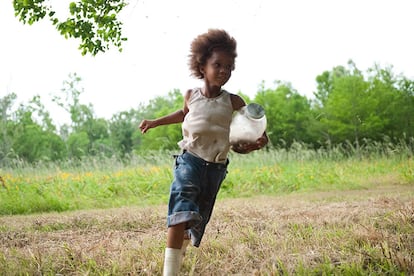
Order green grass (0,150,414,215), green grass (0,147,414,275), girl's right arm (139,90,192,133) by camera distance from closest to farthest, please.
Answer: green grass (0,147,414,275)
girl's right arm (139,90,192,133)
green grass (0,150,414,215)

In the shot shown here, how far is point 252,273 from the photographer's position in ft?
10.1

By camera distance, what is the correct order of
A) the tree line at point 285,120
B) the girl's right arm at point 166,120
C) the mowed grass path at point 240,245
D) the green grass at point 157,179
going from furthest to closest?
1. the tree line at point 285,120
2. the green grass at point 157,179
3. the girl's right arm at point 166,120
4. the mowed grass path at point 240,245

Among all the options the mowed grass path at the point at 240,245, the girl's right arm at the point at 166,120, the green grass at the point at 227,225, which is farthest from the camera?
the girl's right arm at the point at 166,120

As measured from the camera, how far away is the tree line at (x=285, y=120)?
15.2m

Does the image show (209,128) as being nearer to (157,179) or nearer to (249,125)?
(249,125)

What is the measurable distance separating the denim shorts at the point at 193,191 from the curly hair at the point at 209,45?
63cm

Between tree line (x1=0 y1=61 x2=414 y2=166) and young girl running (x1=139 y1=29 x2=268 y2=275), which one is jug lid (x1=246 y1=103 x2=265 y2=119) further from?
tree line (x1=0 y1=61 x2=414 y2=166)

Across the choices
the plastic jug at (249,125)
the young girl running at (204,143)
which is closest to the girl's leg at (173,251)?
the young girl running at (204,143)

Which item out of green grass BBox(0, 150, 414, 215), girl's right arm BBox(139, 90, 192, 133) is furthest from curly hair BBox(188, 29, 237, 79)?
green grass BBox(0, 150, 414, 215)

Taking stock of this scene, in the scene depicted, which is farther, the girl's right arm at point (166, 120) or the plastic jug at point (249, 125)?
the girl's right arm at point (166, 120)

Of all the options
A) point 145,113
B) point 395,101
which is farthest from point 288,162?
point 145,113

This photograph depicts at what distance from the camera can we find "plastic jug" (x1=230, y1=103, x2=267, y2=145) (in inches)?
125

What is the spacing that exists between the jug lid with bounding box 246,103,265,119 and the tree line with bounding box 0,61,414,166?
7774 millimetres

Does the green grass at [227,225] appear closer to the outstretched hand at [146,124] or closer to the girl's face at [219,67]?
the outstretched hand at [146,124]
